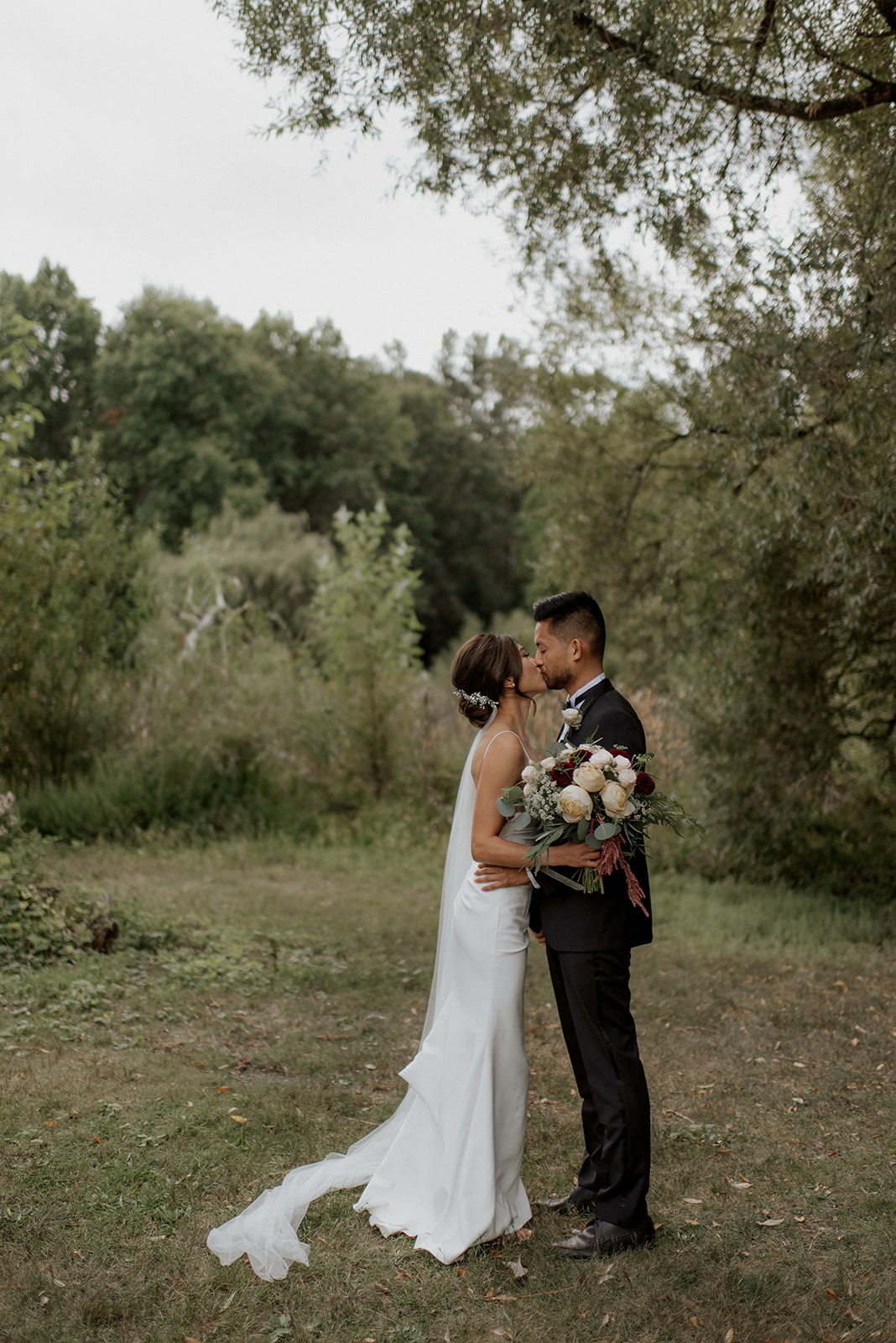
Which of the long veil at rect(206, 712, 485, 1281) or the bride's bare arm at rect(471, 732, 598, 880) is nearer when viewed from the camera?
the long veil at rect(206, 712, 485, 1281)

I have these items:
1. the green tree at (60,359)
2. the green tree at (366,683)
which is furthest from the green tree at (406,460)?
the green tree at (366,683)

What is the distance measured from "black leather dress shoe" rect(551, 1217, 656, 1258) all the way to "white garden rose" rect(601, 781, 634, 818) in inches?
61.0

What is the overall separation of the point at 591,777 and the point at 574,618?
0.71m

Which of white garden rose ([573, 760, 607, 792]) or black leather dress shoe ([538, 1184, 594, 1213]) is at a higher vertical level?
white garden rose ([573, 760, 607, 792])

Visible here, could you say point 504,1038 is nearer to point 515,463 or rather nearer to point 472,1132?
point 472,1132

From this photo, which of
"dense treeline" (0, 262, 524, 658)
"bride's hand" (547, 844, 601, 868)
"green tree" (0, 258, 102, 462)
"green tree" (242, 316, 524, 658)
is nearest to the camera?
"bride's hand" (547, 844, 601, 868)

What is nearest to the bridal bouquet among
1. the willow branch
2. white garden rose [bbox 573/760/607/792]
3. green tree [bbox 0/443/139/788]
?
white garden rose [bbox 573/760/607/792]

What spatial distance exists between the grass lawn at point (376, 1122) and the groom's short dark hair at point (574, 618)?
2.22 meters

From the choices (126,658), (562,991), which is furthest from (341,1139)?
(126,658)

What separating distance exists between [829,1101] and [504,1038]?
2516 mm

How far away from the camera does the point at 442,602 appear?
41656mm

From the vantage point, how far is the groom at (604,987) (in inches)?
140

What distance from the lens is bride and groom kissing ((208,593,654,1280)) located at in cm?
360

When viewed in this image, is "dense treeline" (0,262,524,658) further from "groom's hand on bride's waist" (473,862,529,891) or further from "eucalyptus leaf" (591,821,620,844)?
"eucalyptus leaf" (591,821,620,844)
